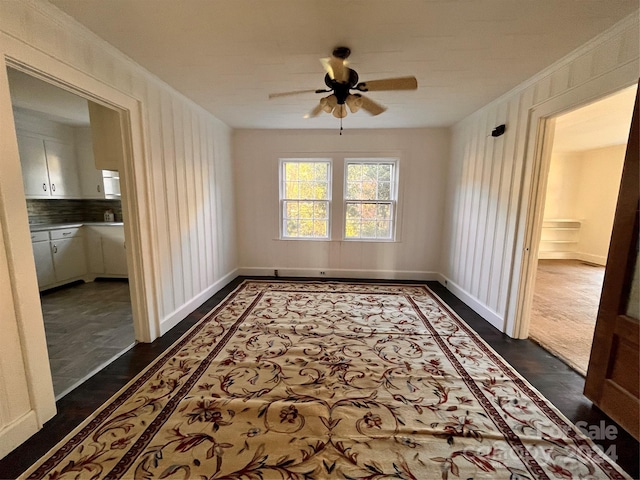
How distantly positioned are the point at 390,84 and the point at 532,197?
5.78ft

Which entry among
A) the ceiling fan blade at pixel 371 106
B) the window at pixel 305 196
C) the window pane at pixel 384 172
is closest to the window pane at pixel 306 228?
the window at pixel 305 196

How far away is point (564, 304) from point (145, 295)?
5003mm

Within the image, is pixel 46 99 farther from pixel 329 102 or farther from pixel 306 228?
pixel 306 228

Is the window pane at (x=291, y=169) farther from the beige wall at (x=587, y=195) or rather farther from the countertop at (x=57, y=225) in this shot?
the beige wall at (x=587, y=195)

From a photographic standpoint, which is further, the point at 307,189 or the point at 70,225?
the point at 307,189

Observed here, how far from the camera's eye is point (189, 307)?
321cm

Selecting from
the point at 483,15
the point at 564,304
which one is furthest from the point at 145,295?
the point at 564,304

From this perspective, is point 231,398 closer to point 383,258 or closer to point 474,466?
point 474,466

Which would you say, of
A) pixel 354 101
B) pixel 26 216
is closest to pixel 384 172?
pixel 354 101

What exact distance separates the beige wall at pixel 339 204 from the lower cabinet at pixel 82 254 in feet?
6.37

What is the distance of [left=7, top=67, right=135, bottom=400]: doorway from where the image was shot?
2.78 m

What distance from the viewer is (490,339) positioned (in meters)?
2.67

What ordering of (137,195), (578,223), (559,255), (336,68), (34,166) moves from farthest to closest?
(559,255)
(578,223)
(34,166)
(137,195)
(336,68)

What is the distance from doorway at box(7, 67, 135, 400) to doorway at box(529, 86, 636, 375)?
443cm
